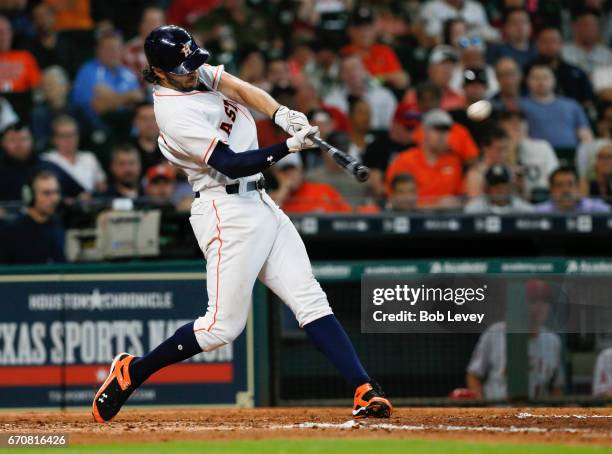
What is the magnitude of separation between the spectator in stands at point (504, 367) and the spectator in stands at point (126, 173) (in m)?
2.86

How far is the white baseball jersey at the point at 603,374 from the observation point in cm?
750

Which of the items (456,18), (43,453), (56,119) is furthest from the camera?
(456,18)

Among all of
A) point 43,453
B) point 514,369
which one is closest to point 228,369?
point 514,369

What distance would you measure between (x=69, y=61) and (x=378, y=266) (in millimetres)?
4601

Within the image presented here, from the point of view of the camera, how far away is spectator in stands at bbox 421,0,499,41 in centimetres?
1212

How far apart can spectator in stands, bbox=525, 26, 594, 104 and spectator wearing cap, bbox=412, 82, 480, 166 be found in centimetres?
119

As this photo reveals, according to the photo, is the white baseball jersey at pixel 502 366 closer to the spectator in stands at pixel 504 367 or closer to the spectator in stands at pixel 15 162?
the spectator in stands at pixel 504 367

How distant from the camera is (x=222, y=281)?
5.41m

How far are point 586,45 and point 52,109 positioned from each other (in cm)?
528

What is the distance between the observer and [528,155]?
30.7 feet

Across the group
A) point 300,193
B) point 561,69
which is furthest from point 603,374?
point 561,69

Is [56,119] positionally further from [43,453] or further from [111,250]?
[43,453]

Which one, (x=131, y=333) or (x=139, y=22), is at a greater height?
(x=139, y=22)

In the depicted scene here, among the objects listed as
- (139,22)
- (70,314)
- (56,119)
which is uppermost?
(139,22)
